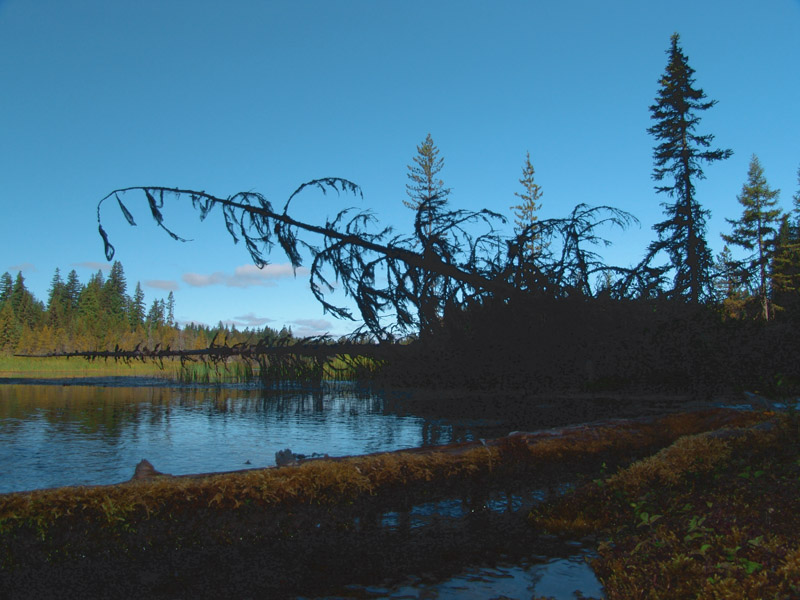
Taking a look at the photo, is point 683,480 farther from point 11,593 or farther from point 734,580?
point 11,593

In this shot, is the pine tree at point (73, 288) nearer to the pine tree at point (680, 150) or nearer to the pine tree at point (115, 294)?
the pine tree at point (115, 294)

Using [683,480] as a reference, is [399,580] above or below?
below

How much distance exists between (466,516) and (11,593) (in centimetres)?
457

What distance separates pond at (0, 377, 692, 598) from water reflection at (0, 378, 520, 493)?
29 mm

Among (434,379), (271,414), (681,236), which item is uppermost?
(681,236)

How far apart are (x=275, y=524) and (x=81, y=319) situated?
9302 centimetres

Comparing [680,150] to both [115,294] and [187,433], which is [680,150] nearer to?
[187,433]

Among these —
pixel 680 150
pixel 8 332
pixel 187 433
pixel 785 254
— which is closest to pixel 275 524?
pixel 187 433

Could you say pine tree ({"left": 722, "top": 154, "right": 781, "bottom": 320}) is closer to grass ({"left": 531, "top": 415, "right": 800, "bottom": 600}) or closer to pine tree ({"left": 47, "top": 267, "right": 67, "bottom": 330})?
grass ({"left": 531, "top": 415, "right": 800, "bottom": 600})

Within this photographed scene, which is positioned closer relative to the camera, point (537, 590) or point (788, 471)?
point (537, 590)

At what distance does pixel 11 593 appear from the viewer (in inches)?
163

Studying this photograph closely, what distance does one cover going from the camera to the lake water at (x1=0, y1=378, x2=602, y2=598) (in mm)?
4656

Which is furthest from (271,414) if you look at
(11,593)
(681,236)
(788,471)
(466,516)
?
(681,236)

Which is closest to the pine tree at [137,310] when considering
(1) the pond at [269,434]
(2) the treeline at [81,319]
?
(2) the treeline at [81,319]
